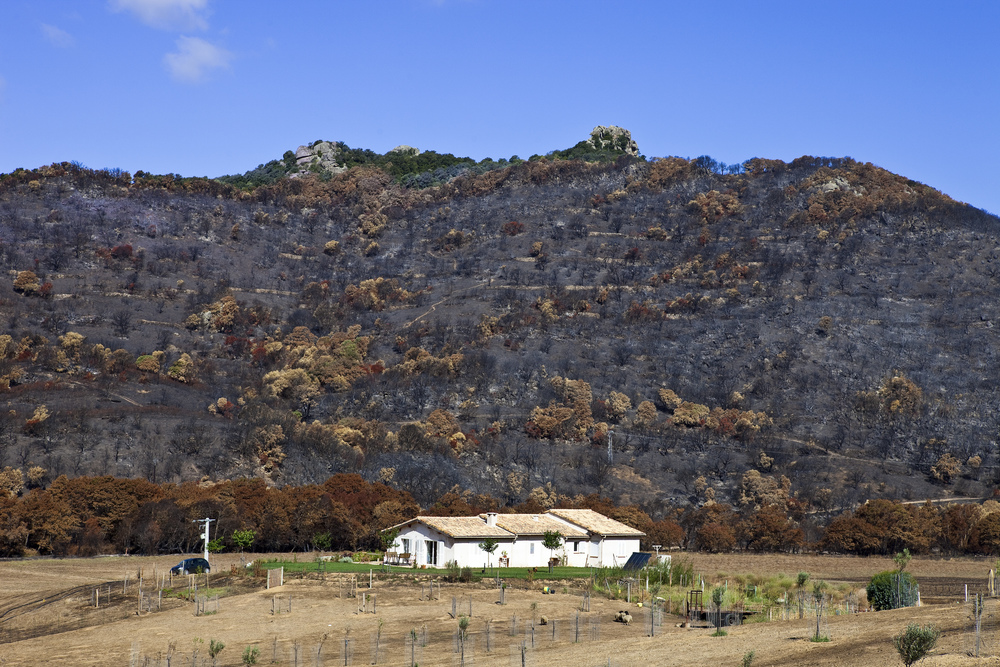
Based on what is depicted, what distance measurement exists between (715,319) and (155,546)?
87558 millimetres

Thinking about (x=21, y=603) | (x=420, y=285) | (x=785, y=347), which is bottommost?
(x=21, y=603)

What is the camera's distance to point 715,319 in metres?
145

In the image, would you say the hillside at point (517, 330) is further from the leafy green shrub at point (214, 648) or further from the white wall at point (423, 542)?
the leafy green shrub at point (214, 648)

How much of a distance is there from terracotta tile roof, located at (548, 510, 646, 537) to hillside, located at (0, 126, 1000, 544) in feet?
75.6

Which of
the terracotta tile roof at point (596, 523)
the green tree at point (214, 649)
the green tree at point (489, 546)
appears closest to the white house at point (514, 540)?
the terracotta tile roof at point (596, 523)

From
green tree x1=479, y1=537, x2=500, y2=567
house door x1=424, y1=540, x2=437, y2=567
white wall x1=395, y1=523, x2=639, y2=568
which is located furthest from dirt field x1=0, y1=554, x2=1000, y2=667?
house door x1=424, y1=540, x2=437, y2=567

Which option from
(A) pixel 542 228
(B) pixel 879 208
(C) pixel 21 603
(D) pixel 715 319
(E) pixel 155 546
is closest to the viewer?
(C) pixel 21 603

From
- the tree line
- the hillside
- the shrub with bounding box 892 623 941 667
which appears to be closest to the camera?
the shrub with bounding box 892 623 941 667

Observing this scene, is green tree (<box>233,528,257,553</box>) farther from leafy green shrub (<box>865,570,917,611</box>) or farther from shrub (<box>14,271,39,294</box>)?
shrub (<box>14,271,39,294</box>)

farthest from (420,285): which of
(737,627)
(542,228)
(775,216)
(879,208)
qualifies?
(737,627)

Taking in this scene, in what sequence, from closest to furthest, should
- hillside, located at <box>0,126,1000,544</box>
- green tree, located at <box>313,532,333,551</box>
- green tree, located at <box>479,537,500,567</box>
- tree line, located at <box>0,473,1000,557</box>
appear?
green tree, located at <box>479,537,500,567</box> → green tree, located at <box>313,532,333,551</box> → tree line, located at <box>0,473,1000,557</box> → hillside, located at <box>0,126,1000,544</box>

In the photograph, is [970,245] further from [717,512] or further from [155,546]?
[155,546]

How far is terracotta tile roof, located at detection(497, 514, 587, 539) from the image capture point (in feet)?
224

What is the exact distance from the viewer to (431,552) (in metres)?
65.1
